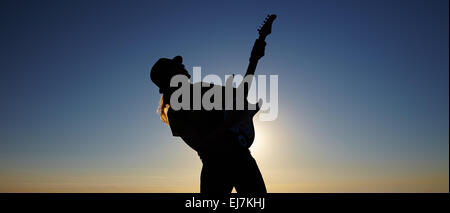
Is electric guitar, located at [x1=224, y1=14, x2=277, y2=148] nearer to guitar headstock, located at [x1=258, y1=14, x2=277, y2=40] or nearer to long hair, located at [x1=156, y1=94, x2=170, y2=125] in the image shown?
guitar headstock, located at [x1=258, y1=14, x2=277, y2=40]

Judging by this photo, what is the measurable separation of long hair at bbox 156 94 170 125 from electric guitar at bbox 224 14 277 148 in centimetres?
94

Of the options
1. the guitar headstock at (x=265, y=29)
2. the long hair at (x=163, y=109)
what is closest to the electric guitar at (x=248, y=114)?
the guitar headstock at (x=265, y=29)

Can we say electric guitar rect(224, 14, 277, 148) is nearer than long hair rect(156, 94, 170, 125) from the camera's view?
Yes

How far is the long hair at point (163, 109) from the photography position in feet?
12.0

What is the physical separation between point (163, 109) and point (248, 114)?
113 cm

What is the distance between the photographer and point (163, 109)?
3.79 m

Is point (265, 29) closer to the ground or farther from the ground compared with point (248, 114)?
farther from the ground

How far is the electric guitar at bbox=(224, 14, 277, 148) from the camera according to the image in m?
2.91

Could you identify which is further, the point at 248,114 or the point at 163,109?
the point at 163,109

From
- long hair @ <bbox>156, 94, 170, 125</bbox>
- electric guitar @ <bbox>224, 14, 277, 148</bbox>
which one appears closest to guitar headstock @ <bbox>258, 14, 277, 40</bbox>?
electric guitar @ <bbox>224, 14, 277, 148</bbox>

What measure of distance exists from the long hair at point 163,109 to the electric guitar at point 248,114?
0.94 metres

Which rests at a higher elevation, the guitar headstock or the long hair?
the guitar headstock
